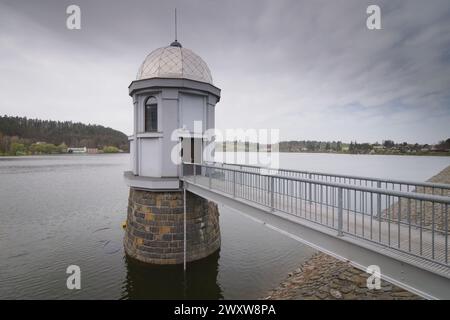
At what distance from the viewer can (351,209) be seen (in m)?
6.18

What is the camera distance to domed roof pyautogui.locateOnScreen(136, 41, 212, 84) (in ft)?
38.9

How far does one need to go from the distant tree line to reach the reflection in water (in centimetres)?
9881

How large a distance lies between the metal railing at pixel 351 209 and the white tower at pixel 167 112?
1.65 metres

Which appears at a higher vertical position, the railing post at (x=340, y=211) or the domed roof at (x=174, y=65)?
the domed roof at (x=174, y=65)

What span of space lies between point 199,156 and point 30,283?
8.80 metres

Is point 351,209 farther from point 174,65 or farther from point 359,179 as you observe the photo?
point 174,65

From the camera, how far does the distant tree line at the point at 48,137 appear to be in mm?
96312

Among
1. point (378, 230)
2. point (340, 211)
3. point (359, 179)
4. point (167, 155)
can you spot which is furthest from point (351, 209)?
point (167, 155)

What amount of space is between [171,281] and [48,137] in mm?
129693

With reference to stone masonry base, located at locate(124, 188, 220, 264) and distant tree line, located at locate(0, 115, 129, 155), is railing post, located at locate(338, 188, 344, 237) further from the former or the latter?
distant tree line, located at locate(0, 115, 129, 155)

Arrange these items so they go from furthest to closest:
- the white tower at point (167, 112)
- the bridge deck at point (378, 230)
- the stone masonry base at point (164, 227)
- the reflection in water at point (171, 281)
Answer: the white tower at point (167, 112) < the stone masonry base at point (164, 227) < the reflection in water at point (171, 281) < the bridge deck at point (378, 230)

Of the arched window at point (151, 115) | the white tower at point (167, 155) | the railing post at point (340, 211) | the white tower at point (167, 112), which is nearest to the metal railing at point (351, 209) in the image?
the railing post at point (340, 211)

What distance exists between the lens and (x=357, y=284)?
777 centimetres

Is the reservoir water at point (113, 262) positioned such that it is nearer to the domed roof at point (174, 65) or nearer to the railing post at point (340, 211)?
the railing post at point (340, 211)
